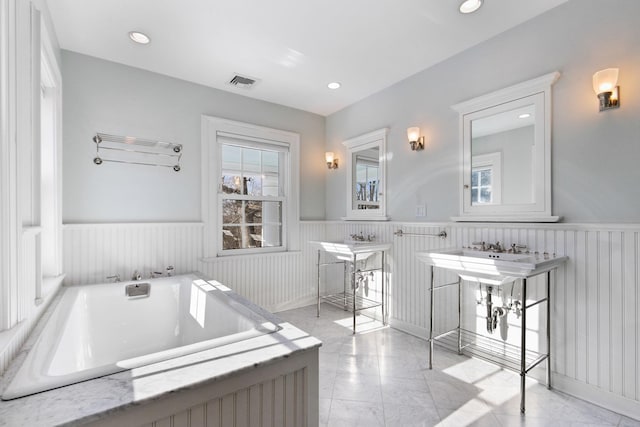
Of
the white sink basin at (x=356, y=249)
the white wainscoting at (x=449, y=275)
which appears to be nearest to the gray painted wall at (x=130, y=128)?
the white wainscoting at (x=449, y=275)

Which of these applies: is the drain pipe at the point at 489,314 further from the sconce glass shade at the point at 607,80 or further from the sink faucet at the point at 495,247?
the sconce glass shade at the point at 607,80

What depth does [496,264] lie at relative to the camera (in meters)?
1.80

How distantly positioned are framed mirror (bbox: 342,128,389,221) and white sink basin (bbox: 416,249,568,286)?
3.50ft

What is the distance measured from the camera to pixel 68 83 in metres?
2.43

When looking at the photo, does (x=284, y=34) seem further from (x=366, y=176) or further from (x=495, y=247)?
(x=495, y=247)

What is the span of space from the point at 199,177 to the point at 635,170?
329 cm

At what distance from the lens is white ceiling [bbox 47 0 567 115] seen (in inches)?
76.9

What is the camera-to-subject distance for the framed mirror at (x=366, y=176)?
317 centimetres

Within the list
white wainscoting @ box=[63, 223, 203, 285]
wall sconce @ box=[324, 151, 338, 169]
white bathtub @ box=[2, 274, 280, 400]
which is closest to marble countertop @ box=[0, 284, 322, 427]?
white bathtub @ box=[2, 274, 280, 400]

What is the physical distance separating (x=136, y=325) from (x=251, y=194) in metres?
1.72

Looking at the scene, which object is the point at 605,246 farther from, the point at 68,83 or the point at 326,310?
the point at 68,83

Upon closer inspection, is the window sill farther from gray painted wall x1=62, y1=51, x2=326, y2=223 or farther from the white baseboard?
the white baseboard

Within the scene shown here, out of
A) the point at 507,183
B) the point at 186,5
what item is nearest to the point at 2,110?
the point at 186,5

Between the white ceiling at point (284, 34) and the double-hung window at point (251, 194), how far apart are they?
81 cm
